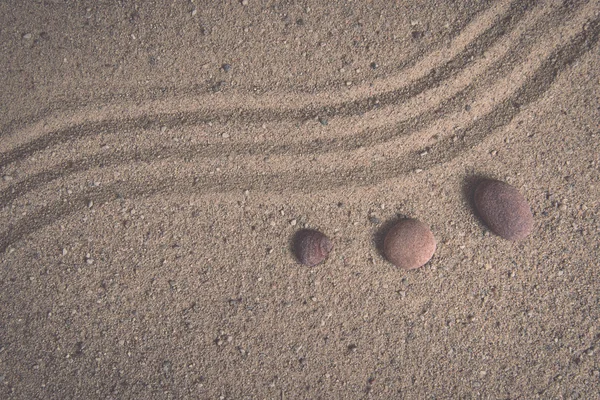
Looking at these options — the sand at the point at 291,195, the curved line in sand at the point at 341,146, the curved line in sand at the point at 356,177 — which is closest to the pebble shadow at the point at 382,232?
the sand at the point at 291,195

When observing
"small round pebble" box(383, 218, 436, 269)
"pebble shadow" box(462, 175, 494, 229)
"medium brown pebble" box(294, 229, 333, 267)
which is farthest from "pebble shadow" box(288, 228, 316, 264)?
"pebble shadow" box(462, 175, 494, 229)

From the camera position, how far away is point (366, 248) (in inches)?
69.7

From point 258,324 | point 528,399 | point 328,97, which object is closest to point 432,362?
point 528,399

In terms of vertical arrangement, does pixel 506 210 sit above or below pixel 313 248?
below

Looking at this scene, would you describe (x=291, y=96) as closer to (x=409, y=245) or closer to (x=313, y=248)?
(x=313, y=248)

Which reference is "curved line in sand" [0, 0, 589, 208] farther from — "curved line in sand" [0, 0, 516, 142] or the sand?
"curved line in sand" [0, 0, 516, 142]

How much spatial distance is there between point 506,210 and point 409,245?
1.34 feet

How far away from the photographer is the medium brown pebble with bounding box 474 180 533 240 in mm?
1681

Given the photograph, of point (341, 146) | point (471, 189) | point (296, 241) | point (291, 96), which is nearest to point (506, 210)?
point (471, 189)

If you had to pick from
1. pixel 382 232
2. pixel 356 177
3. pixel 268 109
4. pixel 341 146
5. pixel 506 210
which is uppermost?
pixel 268 109

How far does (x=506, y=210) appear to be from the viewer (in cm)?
168

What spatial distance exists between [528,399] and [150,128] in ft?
6.41

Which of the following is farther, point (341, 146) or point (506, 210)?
point (341, 146)

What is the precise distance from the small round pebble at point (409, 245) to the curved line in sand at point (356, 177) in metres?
0.23
